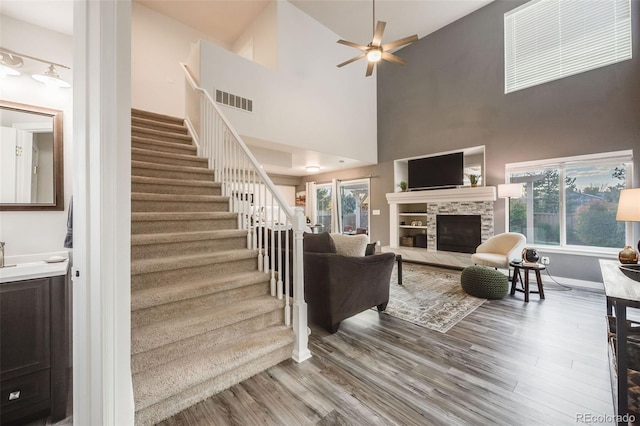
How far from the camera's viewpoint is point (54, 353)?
1.49 m

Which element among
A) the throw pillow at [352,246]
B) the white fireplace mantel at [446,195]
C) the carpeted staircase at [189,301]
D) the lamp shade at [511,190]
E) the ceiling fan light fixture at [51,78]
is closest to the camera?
the carpeted staircase at [189,301]

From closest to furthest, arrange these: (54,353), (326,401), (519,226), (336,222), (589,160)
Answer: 1. (54,353)
2. (326,401)
3. (589,160)
4. (519,226)
5. (336,222)

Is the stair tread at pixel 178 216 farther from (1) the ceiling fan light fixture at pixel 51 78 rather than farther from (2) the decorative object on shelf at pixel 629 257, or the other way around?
(2) the decorative object on shelf at pixel 629 257

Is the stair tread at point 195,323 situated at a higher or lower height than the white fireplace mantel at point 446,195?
lower

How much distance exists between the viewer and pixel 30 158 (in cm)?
214

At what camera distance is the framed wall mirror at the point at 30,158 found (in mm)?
2029

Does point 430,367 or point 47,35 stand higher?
point 47,35

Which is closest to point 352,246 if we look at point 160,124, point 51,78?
point 51,78

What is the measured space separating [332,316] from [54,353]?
6.32ft

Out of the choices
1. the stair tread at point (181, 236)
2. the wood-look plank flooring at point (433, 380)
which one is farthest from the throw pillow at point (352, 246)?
the stair tread at point (181, 236)

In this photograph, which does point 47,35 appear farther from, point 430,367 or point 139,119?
point 430,367

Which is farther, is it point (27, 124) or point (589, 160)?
point (589, 160)

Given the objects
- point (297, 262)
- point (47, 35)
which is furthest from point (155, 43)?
point (297, 262)

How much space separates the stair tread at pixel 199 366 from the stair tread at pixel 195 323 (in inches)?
5.9
